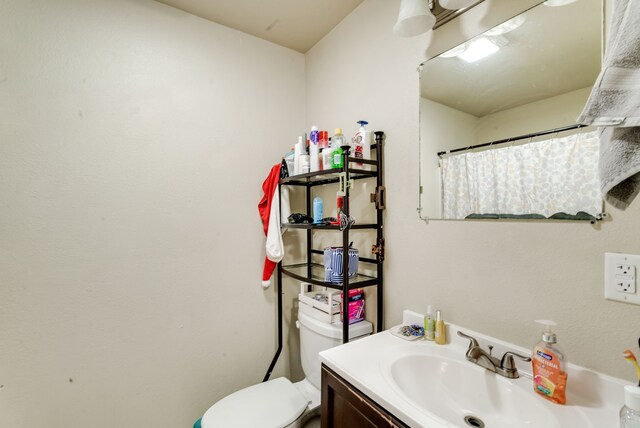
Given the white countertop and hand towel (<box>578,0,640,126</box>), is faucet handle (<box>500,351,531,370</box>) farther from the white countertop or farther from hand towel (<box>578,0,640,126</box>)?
hand towel (<box>578,0,640,126</box>)

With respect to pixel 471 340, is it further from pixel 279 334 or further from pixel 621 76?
pixel 279 334

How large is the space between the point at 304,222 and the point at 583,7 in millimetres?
1260


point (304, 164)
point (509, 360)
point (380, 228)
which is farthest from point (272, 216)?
→ point (509, 360)

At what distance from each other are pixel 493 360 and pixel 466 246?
14.5 inches

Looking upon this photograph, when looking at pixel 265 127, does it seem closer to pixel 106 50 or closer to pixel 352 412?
pixel 106 50

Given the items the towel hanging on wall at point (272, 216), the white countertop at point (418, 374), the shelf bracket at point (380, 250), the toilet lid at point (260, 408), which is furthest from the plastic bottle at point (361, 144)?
the toilet lid at point (260, 408)

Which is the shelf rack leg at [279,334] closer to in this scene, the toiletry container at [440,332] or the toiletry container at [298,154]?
the toiletry container at [298,154]

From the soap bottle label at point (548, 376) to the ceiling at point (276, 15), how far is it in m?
1.67

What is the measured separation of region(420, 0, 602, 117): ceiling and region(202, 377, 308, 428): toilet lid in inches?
56.0

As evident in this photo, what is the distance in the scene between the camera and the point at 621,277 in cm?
69

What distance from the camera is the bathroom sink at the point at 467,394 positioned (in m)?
0.72

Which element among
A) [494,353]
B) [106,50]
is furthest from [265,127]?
[494,353]

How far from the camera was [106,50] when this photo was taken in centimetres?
132

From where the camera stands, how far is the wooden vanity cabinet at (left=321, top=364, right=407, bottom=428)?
74 cm
